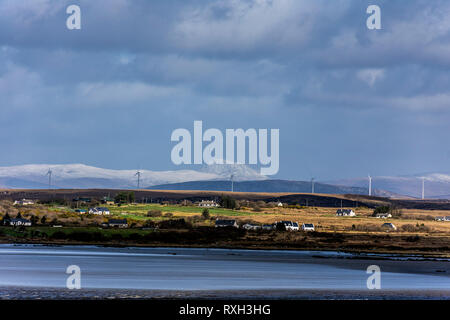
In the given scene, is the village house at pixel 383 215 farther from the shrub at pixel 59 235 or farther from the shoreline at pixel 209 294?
the shoreline at pixel 209 294

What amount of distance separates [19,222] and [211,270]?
7040 cm

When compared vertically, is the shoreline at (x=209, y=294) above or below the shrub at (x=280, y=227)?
below

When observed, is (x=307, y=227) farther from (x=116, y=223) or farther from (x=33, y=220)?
(x=33, y=220)

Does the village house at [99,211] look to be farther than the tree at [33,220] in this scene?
Yes

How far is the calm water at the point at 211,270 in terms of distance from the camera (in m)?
53.4

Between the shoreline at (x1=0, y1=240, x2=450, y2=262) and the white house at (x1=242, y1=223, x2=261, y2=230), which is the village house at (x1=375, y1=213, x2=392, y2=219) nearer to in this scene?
the white house at (x1=242, y1=223, x2=261, y2=230)

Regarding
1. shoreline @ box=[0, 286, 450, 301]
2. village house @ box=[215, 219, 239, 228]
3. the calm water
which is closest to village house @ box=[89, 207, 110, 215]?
village house @ box=[215, 219, 239, 228]

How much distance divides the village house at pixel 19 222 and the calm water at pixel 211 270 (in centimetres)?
3544

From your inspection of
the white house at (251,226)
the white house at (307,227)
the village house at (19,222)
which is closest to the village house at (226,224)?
the white house at (251,226)

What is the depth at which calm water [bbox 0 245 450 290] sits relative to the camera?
53375 millimetres

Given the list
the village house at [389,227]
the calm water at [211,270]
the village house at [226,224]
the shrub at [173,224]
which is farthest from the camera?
the village house at [389,227]

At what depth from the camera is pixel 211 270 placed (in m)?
64.3
